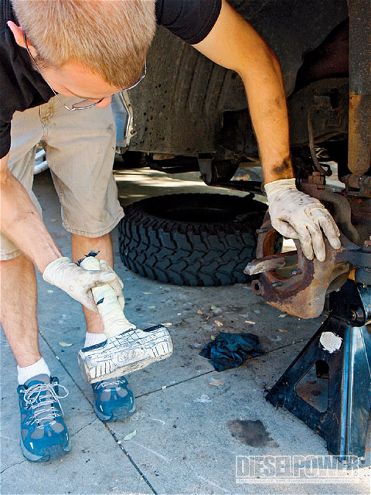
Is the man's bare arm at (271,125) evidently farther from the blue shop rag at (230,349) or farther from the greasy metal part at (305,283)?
the blue shop rag at (230,349)

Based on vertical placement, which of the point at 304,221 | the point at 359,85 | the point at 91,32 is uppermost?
the point at 91,32

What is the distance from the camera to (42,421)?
62.9 inches

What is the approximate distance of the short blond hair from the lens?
107 cm

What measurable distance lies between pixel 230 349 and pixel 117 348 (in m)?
0.76

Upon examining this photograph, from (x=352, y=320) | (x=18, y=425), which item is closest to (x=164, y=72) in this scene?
(x=352, y=320)

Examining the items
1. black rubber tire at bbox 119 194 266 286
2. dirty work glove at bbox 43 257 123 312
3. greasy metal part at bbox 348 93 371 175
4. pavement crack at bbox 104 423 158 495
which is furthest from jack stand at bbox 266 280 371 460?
black rubber tire at bbox 119 194 266 286

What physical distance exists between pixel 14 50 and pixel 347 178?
0.90 meters

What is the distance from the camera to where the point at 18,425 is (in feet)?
5.52

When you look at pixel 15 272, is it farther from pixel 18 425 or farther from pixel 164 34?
pixel 164 34

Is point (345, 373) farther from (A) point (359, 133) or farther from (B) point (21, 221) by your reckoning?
(B) point (21, 221)

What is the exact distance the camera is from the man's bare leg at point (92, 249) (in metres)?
1.90

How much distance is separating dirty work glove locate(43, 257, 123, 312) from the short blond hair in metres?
0.47

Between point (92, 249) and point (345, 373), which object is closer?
point (345, 373)

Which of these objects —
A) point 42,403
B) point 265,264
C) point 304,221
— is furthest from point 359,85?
point 42,403
